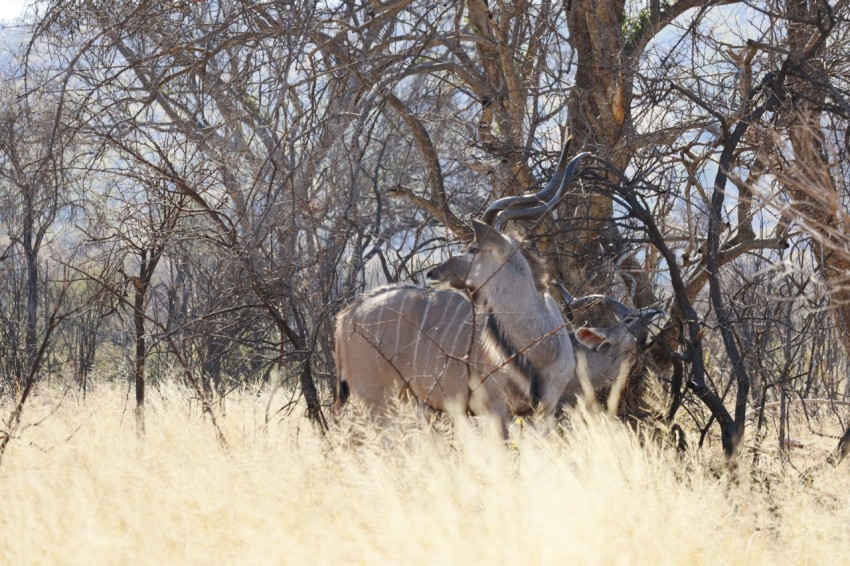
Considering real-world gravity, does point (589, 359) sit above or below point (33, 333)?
below

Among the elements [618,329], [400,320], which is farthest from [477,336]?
[618,329]

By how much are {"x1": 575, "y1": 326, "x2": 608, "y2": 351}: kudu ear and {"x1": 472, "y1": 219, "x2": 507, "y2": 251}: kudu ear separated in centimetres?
80

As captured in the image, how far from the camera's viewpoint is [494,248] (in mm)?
5688

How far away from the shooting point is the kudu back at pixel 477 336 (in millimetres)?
5551

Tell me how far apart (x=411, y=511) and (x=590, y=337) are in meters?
2.77

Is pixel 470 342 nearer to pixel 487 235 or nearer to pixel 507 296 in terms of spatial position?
pixel 507 296

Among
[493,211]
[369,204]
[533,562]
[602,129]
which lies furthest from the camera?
[369,204]

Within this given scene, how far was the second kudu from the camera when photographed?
18.2 feet

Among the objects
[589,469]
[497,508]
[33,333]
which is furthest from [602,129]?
[33,333]

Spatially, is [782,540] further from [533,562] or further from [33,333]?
[33,333]

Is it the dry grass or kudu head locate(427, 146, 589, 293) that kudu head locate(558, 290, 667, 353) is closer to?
kudu head locate(427, 146, 589, 293)

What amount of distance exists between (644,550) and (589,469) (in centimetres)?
79

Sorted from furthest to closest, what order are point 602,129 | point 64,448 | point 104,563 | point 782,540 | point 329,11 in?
point 602,129
point 329,11
point 64,448
point 782,540
point 104,563

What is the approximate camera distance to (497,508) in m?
3.57
